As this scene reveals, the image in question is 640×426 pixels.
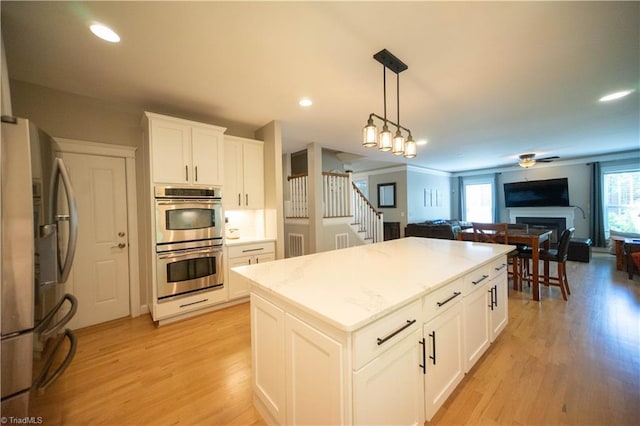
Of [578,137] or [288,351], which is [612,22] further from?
[578,137]

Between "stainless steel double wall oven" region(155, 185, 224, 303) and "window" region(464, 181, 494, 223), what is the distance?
9.08 meters

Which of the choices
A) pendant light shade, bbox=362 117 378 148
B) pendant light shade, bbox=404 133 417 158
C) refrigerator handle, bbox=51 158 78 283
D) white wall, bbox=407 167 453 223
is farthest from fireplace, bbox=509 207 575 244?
refrigerator handle, bbox=51 158 78 283

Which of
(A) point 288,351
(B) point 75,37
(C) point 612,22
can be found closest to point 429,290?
(A) point 288,351

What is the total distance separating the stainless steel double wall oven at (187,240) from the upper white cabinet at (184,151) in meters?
0.14

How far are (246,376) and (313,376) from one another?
1118 mm

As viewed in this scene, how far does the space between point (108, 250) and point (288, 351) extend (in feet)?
9.56

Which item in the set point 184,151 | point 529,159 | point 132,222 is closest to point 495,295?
point 184,151

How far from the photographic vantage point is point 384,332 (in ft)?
3.62

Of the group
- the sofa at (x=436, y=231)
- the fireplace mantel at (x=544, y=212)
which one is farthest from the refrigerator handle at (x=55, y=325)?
the fireplace mantel at (x=544, y=212)

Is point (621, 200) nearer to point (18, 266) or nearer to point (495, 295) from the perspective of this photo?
point (495, 295)

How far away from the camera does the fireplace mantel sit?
6.97 m

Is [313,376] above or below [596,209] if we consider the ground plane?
below

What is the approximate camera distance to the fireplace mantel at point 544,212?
6.97m

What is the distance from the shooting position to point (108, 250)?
2.93 metres
